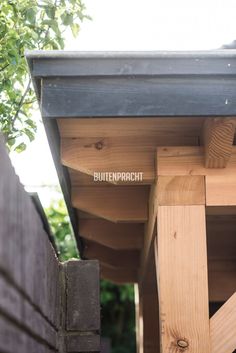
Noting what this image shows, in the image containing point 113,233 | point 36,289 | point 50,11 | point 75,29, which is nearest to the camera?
point 36,289

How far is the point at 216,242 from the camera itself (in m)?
4.36

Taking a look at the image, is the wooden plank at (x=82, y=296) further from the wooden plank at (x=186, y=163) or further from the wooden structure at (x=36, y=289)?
the wooden plank at (x=186, y=163)

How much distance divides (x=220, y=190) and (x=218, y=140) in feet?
0.80

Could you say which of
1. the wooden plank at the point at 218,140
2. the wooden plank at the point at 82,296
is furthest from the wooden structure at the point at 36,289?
the wooden plank at the point at 218,140

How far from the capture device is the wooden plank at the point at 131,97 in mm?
2467

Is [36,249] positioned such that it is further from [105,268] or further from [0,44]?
[105,268]

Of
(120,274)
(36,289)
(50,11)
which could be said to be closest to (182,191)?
(36,289)

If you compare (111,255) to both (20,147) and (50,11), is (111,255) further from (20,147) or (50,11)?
(50,11)

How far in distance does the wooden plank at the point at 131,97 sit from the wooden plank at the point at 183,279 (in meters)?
0.49

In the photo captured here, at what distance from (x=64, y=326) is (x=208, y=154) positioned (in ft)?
2.96

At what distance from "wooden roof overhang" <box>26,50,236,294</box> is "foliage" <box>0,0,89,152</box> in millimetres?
461

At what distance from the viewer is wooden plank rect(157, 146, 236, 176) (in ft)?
9.21

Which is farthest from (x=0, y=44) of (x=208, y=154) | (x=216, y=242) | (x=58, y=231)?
(x=58, y=231)

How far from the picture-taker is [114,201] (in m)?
3.66
